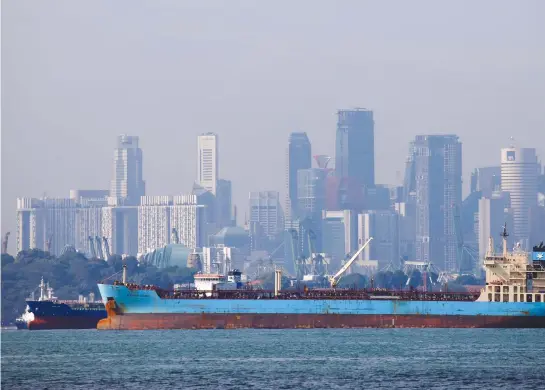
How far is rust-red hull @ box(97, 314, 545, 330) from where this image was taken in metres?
112

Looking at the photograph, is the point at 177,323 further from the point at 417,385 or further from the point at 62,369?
the point at 417,385

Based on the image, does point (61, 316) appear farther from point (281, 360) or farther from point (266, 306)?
point (281, 360)

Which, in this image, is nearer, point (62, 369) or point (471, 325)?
point (62, 369)

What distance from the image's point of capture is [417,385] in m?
70.8

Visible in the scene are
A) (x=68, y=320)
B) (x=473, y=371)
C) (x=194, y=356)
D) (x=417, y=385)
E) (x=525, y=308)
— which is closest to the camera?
(x=417, y=385)

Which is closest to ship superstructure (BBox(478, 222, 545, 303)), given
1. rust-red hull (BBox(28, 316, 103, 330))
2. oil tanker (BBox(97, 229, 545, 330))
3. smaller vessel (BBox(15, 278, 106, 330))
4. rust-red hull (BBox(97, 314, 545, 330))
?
oil tanker (BBox(97, 229, 545, 330))

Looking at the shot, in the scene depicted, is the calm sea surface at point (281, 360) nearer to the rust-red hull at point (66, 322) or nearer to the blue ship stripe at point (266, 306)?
the blue ship stripe at point (266, 306)

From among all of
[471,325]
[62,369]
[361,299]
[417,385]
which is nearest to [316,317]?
[361,299]

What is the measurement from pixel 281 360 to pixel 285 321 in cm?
2825

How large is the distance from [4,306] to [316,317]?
7755 cm

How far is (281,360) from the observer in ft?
277

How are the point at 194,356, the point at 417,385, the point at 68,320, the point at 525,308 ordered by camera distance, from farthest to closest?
the point at 68,320 → the point at 525,308 → the point at 194,356 → the point at 417,385

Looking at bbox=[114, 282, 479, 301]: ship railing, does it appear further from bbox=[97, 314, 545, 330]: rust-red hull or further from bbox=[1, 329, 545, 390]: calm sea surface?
bbox=[1, 329, 545, 390]: calm sea surface

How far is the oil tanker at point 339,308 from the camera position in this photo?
111312 millimetres
